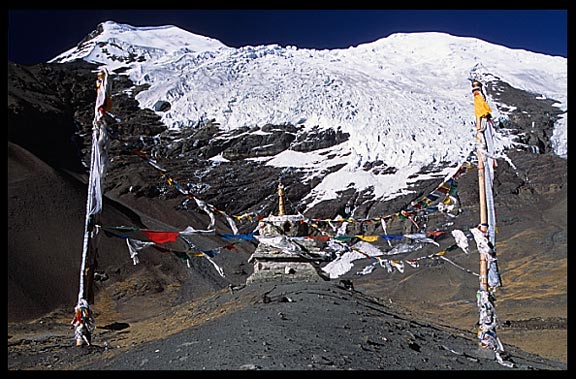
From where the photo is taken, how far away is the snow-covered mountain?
4897cm

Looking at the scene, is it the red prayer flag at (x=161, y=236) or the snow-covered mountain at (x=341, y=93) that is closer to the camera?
the red prayer flag at (x=161, y=236)

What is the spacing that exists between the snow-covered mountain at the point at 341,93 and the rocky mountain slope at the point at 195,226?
1909 millimetres

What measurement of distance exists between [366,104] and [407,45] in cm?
2878

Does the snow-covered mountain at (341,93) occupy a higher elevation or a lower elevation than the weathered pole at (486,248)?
higher

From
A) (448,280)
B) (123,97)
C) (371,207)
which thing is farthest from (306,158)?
(448,280)

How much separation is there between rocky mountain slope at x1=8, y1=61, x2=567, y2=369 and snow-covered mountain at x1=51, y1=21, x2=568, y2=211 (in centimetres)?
191

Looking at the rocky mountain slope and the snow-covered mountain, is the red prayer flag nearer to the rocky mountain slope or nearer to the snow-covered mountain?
the rocky mountain slope

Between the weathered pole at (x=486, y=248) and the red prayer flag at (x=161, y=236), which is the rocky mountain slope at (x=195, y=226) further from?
the red prayer flag at (x=161, y=236)

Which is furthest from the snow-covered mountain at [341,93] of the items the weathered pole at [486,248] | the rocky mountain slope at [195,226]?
the weathered pole at [486,248]

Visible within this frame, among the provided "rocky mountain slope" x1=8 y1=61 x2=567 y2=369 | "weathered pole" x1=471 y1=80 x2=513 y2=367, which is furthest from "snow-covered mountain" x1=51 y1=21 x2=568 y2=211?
"weathered pole" x1=471 y1=80 x2=513 y2=367

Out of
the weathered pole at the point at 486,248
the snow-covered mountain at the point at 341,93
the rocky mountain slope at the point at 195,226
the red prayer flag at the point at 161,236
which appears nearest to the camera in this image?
the weathered pole at the point at 486,248

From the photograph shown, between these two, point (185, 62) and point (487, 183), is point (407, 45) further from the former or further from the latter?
point (487, 183)

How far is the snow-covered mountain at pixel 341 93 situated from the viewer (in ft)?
161

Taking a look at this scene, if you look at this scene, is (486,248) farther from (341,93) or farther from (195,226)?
(341,93)
